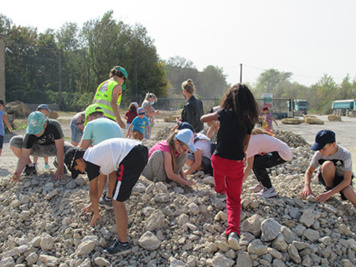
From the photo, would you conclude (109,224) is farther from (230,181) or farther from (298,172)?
A: (298,172)

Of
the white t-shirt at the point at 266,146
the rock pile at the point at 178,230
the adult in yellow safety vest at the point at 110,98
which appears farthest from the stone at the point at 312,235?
the adult in yellow safety vest at the point at 110,98

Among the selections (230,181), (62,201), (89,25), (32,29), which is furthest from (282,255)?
(32,29)

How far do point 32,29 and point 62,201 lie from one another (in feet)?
136

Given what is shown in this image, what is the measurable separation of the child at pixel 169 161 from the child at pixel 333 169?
1463mm

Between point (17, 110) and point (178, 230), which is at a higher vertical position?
point (17, 110)

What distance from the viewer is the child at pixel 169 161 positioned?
3.80 m

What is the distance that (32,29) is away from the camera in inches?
1549

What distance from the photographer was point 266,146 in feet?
13.1

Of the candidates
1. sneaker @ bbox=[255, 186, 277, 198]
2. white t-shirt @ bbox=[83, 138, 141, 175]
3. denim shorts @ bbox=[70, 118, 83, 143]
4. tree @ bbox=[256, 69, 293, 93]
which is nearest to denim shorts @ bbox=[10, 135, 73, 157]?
denim shorts @ bbox=[70, 118, 83, 143]

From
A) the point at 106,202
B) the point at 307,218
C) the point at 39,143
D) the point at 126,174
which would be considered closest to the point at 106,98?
the point at 39,143

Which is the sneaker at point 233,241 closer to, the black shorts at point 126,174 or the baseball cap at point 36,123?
the black shorts at point 126,174

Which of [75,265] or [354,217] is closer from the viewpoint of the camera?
[75,265]

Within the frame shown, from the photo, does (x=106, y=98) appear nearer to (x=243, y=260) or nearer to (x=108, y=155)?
(x=108, y=155)

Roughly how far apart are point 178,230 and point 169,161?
99 centimetres
